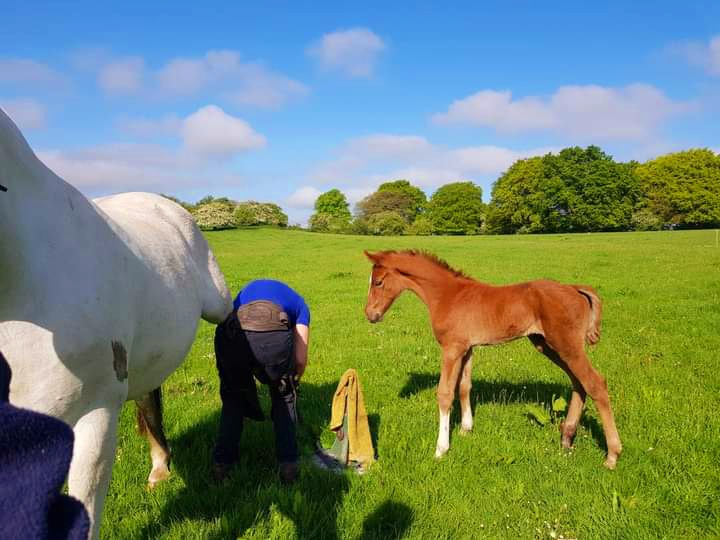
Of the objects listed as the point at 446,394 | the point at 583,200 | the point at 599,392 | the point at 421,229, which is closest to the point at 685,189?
the point at 583,200

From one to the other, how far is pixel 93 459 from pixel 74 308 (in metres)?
0.60

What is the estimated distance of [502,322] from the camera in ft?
15.2

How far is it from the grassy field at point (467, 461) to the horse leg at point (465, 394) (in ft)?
0.40

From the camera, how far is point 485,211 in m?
72.7

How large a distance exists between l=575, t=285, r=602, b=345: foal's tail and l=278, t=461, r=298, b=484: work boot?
9.63 feet

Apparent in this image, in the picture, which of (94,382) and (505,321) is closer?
(94,382)

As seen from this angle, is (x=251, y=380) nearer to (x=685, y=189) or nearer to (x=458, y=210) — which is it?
(x=685, y=189)

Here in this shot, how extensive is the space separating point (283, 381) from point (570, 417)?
8.67 feet

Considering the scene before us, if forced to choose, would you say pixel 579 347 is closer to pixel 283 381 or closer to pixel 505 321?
pixel 505 321

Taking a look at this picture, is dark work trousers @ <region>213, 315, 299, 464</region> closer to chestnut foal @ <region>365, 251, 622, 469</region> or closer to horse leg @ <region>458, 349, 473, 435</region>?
chestnut foal @ <region>365, 251, 622, 469</region>

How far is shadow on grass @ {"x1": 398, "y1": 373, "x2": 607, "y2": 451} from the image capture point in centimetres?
553

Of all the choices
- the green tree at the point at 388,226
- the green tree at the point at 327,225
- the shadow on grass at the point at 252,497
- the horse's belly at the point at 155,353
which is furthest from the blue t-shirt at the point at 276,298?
the green tree at the point at 327,225

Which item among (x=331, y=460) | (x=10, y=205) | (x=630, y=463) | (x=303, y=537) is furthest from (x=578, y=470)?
(x=10, y=205)

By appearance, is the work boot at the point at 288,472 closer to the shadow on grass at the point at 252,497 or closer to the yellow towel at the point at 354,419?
the shadow on grass at the point at 252,497
